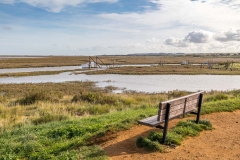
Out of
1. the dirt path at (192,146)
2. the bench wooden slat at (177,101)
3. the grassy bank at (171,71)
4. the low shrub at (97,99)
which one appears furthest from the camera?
the grassy bank at (171,71)

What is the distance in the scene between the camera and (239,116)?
834cm

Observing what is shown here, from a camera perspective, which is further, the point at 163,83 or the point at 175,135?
the point at 163,83

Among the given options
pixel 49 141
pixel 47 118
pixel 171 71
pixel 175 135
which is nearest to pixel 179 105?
pixel 175 135

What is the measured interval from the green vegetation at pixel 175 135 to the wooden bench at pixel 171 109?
220 mm

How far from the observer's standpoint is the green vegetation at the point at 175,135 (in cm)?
529

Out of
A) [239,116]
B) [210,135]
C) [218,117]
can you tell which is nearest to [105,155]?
[210,135]

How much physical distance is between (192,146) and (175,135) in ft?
1.72

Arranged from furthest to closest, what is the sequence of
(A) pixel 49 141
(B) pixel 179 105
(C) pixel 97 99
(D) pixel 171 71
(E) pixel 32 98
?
(D) pixel 171 71 < (E) pixel 32 98 < (C) pixel 97 99 < (A) pixel 49 141 < (B) pixel 179 105

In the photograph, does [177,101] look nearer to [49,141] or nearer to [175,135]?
[175,135]

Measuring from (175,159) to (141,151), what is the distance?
0.77 m

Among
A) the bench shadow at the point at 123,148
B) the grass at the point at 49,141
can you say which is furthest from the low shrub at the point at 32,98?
the bench shadow at the point at 123,148

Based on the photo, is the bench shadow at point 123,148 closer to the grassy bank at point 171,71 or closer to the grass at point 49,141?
the grass at point 49,141

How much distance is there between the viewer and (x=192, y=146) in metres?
5.47

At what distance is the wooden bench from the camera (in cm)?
528
